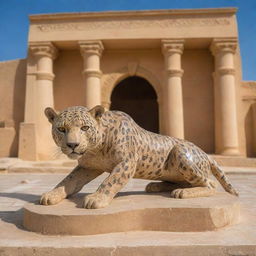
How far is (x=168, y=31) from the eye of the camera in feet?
39.3

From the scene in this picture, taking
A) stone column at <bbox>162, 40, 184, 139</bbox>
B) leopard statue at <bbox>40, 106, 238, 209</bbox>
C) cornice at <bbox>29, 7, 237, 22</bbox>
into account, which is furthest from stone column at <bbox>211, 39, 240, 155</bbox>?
leopard statue at <bbox>40, 106, 238, 209</bbox>

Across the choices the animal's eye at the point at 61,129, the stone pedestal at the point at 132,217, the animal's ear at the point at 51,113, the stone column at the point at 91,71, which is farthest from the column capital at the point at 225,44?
the animal's eye at the point at 61,129

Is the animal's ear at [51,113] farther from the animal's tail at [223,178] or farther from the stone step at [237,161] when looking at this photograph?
the stone step at [237,161]

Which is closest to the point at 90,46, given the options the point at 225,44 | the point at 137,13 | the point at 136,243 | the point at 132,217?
the point at 137,13

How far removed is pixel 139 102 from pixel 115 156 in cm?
1898

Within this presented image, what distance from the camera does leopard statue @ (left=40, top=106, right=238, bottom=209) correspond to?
270 cm

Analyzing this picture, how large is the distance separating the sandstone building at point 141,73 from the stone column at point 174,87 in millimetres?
41

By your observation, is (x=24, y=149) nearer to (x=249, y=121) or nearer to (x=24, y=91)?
(x=24, y=91)

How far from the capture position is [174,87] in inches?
469

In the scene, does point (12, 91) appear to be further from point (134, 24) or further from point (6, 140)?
point (134, 24)

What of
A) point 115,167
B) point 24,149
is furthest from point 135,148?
point 24,149

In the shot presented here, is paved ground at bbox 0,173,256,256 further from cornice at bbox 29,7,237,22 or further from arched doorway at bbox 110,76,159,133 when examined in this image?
arched doorway at bbox 110,76,159,133

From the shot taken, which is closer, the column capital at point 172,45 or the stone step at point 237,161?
the stone step at point 237,161

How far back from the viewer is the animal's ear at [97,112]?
9.46 feet
